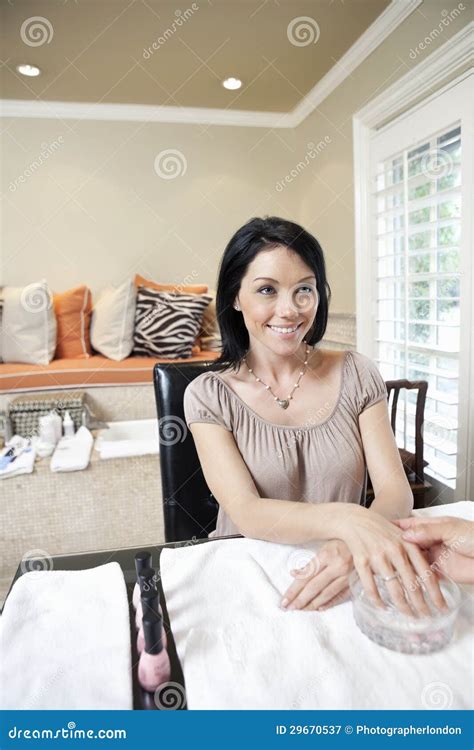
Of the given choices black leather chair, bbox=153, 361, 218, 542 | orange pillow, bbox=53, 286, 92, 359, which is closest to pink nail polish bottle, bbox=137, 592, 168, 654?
black leather chair, bbox=153, 361, 218, 542

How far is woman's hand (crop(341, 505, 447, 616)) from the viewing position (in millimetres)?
683

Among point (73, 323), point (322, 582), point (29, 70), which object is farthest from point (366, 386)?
point (29, 70)

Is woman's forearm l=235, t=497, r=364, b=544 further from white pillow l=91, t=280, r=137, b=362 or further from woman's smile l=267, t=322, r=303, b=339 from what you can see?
white pillow l=91, t=280, r=137, b=362

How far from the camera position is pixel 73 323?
347 cm

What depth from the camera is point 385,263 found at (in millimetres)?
2859

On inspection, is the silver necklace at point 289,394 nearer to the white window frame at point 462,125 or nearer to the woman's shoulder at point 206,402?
the woman's shoulder at point 206,402

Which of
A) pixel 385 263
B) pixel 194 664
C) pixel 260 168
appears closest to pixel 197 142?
pixel 260 168

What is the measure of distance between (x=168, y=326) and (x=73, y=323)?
654 millimetres

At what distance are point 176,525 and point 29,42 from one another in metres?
2.71

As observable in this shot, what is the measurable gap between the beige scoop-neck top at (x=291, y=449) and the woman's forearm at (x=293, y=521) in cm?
17

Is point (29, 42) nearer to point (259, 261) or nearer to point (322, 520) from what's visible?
point (259, 261)

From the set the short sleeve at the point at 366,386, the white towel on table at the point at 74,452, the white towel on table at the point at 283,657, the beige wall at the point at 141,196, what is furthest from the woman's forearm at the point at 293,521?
the beige wall at the point at 141,196

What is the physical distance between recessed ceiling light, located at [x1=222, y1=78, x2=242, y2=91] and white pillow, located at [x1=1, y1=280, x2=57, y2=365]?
5.68ft

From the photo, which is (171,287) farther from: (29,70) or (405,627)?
(405,627)
